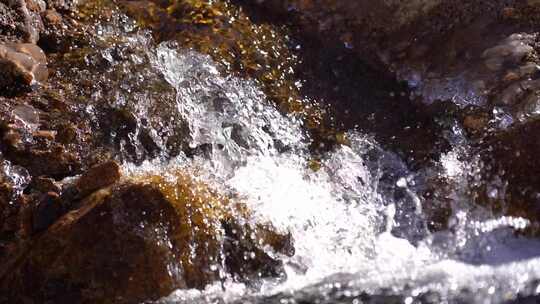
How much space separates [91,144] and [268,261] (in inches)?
51.6

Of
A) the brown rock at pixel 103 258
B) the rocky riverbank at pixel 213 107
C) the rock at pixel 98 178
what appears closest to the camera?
the brown rock at pixel 103 258

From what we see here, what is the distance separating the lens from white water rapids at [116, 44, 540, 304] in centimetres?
373

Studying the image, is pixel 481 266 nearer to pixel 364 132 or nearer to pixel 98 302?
pixel 364 132

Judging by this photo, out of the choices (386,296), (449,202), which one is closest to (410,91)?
(449,202)

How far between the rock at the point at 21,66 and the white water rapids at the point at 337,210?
78 centimetres

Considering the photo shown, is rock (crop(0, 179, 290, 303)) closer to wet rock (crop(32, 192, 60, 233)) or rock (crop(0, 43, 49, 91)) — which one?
wet rock (crop(32, 192, 60, 233))

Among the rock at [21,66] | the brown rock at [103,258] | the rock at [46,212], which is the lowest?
the brown rock at [103,258]

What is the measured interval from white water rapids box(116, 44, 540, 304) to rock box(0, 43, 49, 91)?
0.78 meters

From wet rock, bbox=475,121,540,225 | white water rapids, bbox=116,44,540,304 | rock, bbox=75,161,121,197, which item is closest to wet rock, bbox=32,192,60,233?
rock, bbox=75,161,121,197

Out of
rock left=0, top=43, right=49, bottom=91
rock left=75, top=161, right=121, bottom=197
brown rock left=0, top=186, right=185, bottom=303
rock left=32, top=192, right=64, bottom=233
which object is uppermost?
rock left=0, top=43, right=49, bottom=91

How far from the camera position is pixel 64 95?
13.9ft

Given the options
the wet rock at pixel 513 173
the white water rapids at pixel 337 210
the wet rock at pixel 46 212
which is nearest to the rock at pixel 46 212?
the wet rock at pixel 46 212

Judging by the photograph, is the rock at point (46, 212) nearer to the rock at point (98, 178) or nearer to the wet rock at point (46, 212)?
the wet rock at point (46, 212)

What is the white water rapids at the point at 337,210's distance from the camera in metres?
3.73
